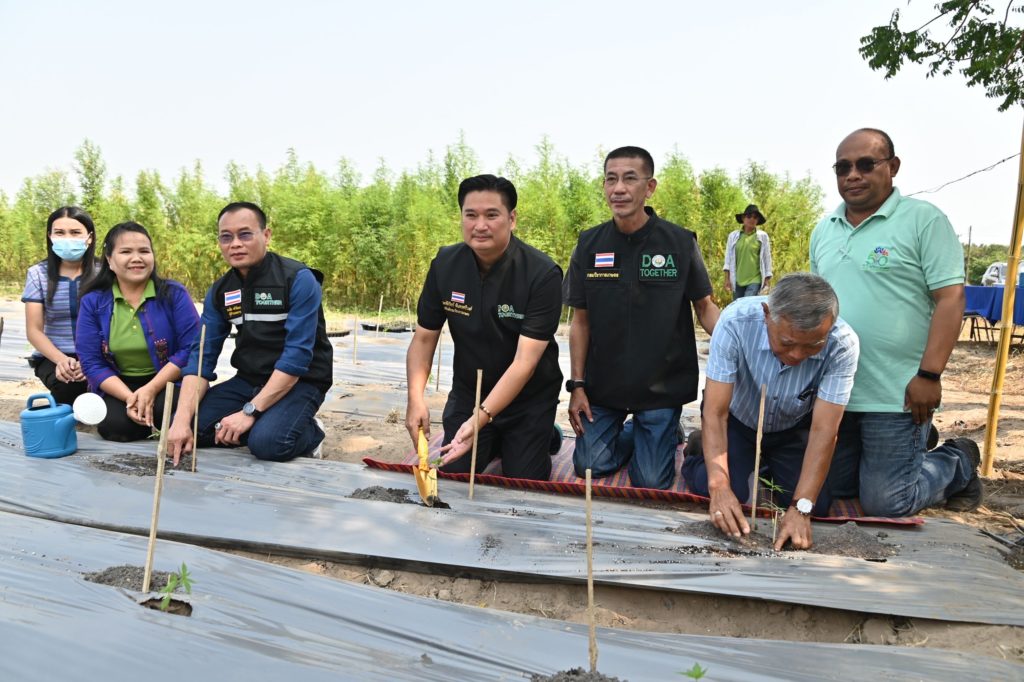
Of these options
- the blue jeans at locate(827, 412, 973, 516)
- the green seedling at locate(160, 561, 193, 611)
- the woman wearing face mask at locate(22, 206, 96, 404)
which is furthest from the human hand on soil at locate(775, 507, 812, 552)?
the woman wearing face mask at locate(22, 206, 96, 404)

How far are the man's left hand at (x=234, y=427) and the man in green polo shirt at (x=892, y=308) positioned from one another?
8.88 ft

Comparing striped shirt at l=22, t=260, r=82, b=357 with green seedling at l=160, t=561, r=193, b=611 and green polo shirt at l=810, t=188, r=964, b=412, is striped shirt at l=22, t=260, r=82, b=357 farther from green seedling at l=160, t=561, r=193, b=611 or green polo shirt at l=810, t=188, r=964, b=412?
green polo shirt at l=810, t=188, r=964, b=412

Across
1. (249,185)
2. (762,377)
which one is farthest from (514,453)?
(249,185)

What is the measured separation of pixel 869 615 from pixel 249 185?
15.7m

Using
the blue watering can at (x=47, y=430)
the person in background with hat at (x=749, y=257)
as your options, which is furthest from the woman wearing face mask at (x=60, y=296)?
the person in background with hat at (x=749, y=257)

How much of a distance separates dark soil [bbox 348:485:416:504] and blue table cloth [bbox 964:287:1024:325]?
9331mm

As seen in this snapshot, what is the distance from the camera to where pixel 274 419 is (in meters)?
3.54

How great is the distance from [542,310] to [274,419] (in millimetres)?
1397

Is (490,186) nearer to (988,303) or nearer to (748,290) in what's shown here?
(748,290)

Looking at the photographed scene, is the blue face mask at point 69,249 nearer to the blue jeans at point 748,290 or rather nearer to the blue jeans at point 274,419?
the blue jeans at point 274,419

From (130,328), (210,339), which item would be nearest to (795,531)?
(210,339)

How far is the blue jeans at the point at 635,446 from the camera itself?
3514mm

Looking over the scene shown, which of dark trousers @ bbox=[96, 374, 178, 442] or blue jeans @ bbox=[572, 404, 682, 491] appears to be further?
dark trousers @ bbox=[96, 374, 178, 442]

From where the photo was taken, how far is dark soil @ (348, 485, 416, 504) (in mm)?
2939
